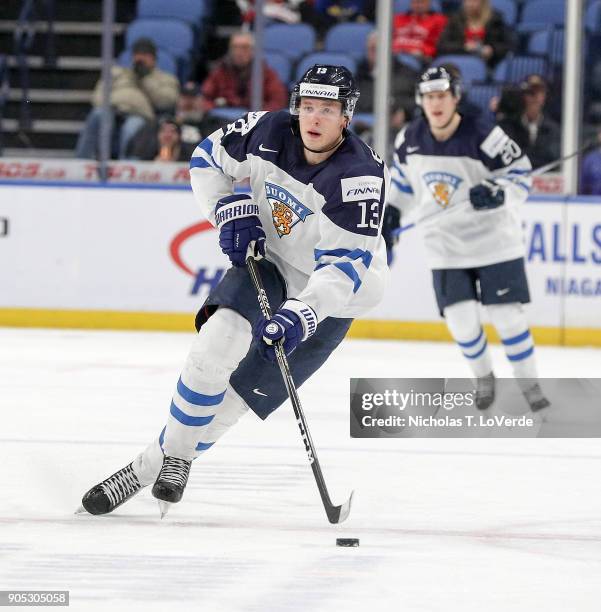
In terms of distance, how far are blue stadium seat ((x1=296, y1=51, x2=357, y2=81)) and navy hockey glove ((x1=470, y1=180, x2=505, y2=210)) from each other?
3169 mm

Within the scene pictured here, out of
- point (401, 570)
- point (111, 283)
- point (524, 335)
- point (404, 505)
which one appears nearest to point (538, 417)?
point (524, 335)

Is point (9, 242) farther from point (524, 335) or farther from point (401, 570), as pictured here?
point (401, 570)

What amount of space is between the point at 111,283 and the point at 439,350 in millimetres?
1941

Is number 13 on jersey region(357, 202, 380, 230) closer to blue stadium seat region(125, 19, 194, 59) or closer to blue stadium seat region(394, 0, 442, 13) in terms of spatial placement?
blue stadium seat region(394, 0, 442, 13)

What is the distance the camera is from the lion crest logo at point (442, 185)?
5.32 m

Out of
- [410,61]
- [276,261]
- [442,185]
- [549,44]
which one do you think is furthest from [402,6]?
[276,261]

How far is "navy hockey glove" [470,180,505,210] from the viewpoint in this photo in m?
5.16

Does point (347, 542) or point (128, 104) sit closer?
point (347, 542)

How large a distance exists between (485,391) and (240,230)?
2.39m

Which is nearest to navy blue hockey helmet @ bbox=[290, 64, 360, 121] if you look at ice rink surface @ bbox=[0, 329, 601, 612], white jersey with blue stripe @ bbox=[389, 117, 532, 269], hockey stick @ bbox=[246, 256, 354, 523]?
hockey stick @ bbox=[246, 256, 354, 523]

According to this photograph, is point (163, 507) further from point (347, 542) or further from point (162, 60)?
point (162, 60)

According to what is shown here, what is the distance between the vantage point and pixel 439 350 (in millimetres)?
7297

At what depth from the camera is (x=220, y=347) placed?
307 cm

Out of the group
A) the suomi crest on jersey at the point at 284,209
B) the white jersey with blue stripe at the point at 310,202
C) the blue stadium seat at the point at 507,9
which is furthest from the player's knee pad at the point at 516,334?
the blue stadium seat at the point at 507,9
